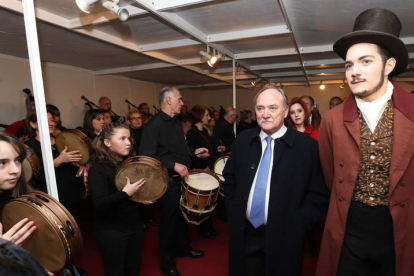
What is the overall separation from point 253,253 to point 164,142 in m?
1.56

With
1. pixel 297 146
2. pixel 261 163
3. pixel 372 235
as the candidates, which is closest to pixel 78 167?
pixel 261 163

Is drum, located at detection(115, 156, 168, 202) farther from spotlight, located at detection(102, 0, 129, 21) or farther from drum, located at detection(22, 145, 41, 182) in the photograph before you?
spotlight, located at detection(102, 0, 129, 21)

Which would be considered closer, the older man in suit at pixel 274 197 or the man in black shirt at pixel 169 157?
the older man in suit at pixel 274 197

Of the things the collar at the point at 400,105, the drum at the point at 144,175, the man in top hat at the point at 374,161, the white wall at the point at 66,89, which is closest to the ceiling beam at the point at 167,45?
the white wall at the point at 66,89

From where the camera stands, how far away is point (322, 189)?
1.85m

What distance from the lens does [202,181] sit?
3.04m

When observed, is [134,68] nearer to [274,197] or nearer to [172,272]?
[172,272]

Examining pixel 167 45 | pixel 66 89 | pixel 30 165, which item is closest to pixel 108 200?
pixel 30 165

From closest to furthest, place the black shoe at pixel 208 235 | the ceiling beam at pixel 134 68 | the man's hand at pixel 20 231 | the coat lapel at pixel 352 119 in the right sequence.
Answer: the man's hand at pixel 20 231 < the coat lapel at pixel 352 119 < the black shoe at pixel 208 235 < the ceiling beam at pixel 134 68

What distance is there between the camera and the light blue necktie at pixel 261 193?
72.9 inches

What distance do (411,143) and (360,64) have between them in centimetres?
50

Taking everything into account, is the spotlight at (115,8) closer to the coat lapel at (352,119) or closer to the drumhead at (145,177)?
the drumhead at (145,177)

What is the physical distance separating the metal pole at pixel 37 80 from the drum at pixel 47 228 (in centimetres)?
42

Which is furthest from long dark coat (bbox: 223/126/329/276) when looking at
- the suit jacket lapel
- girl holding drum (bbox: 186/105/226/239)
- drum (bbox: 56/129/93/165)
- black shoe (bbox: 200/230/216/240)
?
girl holding drum (bbox: 186/105/226/239)
